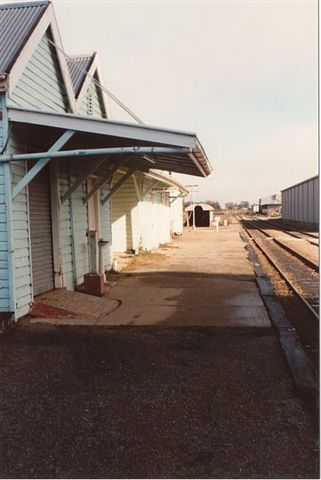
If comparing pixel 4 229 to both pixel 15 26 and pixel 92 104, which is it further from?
pixel 92 104

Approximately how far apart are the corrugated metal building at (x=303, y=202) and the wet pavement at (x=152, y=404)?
34.9 m

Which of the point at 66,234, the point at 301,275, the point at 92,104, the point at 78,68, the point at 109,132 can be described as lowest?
the point at 301,275

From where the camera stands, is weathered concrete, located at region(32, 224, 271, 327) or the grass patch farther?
the grass patch

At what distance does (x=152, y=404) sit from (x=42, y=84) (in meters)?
6.46

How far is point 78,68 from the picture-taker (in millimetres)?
11930

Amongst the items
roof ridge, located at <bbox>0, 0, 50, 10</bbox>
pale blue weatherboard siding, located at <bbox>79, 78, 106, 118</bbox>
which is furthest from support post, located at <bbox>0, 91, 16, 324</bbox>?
pale blue weatherboard siding, located at <bbox>79, 78, 106, 118</bbox>

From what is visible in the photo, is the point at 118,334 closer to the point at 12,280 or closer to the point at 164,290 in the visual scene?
the point at 12,280

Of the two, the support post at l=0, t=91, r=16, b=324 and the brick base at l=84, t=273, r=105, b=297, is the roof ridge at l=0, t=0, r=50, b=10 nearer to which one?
the support post at l=0, t=91, r=16, b=324

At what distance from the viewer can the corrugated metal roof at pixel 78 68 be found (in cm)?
1135

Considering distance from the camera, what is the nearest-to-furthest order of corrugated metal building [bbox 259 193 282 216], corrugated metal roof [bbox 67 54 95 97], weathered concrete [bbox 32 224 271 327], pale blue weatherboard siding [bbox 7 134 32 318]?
pale blue weatherboard siding [bbox 7 134 32 318] → weathered concrete [bbox 32 224 271 327] → corrugated metal roof [bbox 67 54 95 97] → corrugated metal building [bbox 259 193 282 216]

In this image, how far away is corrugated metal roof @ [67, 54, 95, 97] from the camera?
11.4 m

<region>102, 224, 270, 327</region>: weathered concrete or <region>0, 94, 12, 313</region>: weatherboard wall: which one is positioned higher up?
<region>0, 94, 12, 313</region>: weatherboard wall

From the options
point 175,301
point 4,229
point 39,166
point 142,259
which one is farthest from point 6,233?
point 142,259

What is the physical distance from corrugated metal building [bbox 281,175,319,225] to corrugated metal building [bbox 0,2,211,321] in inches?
1257
